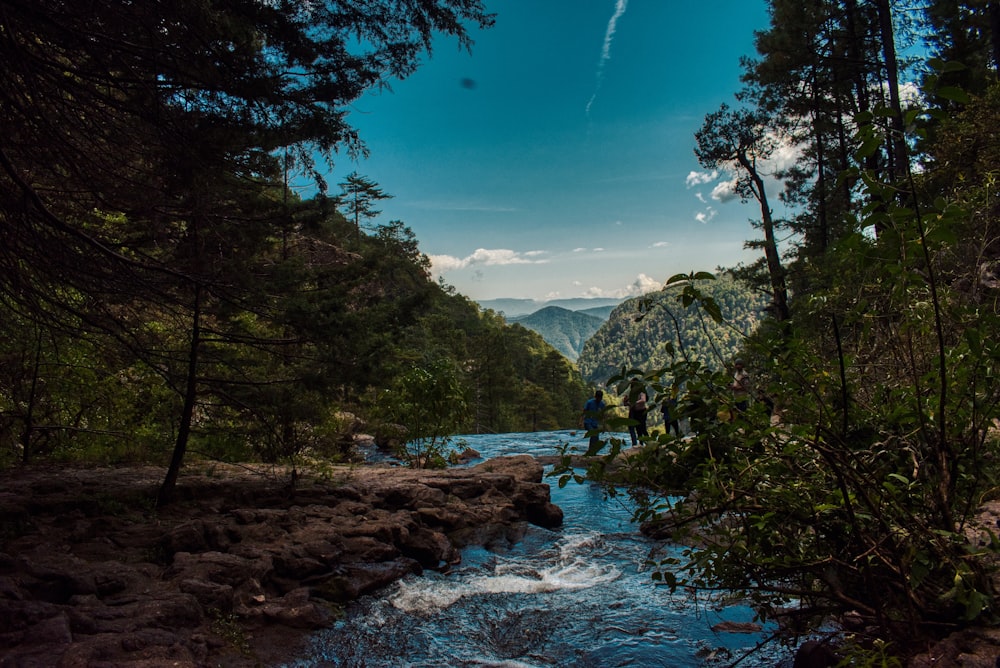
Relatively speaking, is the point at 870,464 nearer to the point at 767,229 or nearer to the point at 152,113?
the point at 152,113

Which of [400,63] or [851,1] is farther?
[851,1]

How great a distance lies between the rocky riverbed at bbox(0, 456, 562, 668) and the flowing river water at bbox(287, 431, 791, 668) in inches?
16.3

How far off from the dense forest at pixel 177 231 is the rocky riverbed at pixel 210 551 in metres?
0.82

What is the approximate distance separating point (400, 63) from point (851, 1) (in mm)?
15506

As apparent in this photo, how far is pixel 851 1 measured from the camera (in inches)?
581

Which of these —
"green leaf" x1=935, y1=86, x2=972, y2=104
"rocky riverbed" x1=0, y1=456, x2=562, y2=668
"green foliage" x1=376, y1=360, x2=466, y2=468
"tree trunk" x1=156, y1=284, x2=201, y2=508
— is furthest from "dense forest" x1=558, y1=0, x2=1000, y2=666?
"green foliage" x1=376, y1=360, x2=466, y2=468

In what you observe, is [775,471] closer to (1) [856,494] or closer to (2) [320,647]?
(1) [856,494]

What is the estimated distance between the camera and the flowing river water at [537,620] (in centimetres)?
495

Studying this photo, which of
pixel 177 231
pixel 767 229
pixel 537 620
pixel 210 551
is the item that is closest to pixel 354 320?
pixel 177 231

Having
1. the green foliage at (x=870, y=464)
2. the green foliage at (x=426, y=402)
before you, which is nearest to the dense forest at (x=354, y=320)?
the green foliage at (x=870, y=464)

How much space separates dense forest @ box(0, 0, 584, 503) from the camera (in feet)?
13.6

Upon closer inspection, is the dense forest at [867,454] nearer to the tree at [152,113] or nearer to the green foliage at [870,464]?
the green foliage at [870,464]

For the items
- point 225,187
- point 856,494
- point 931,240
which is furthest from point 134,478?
point 931,240

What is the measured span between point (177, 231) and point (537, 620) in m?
6.36
